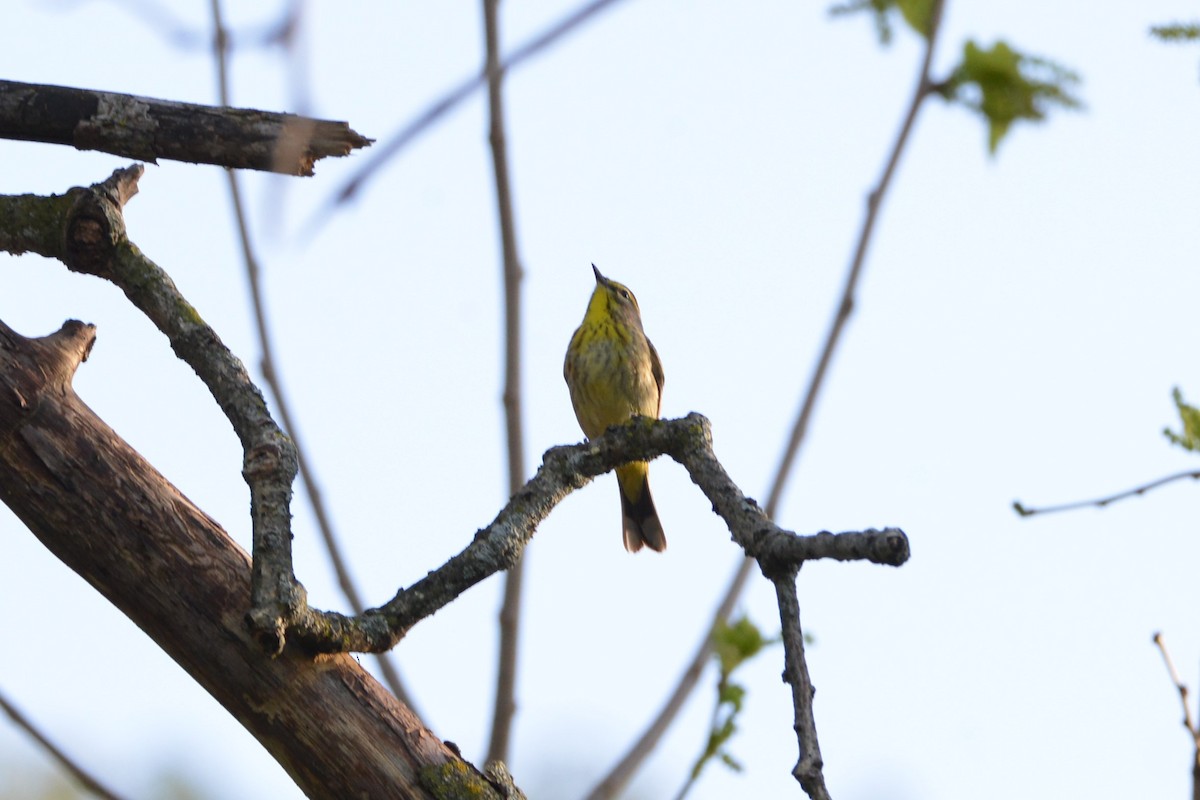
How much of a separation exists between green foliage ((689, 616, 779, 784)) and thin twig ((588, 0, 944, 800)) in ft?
0.61

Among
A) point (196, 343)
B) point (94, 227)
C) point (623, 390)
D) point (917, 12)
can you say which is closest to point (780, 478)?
point (917, 12)

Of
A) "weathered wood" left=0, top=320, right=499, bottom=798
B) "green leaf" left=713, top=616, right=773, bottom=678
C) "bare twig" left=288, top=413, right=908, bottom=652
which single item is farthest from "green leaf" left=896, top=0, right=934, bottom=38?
"weathered wood" left=0, top=320, right=499, bottom=798

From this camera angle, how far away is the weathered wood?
9.77 feet

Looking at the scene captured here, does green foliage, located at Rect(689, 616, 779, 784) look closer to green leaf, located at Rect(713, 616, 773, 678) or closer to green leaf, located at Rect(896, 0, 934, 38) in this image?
green leaf, located at Rect(713, 616, 773, 678)

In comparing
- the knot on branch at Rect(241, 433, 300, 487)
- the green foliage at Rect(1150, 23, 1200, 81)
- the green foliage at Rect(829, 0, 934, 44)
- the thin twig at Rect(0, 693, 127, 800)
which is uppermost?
the green foliage at Rect(829, 0, 934, 44)

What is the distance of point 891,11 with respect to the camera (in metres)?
4.63

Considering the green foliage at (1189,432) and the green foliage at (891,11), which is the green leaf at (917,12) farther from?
the green foliage at (1189,432)

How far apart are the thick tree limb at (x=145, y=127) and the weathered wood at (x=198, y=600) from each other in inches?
24.5

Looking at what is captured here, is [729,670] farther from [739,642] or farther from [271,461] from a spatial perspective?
[271,461]

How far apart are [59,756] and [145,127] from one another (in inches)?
65.6

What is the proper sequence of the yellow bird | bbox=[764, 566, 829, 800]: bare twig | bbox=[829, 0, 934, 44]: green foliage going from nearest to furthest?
bbox=[764, 566, 829, 800]: bare twig < bbox=[829, 0, 934, 44]: green foliage < the yellow bird

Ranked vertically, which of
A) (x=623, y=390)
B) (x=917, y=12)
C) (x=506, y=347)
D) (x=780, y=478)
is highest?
(x=623, y=390)

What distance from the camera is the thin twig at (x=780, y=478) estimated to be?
16.4 feet

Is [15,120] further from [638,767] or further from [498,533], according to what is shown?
[638,767]
